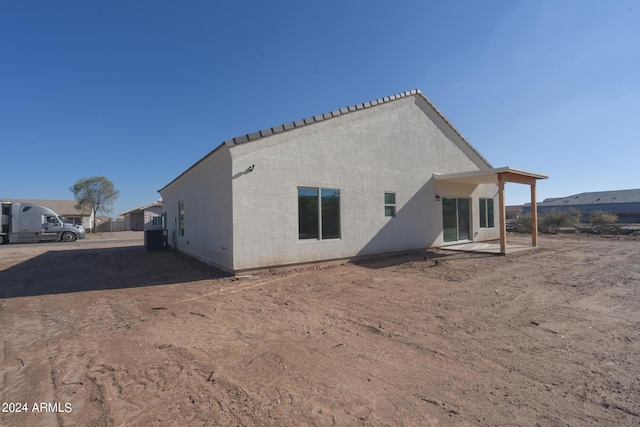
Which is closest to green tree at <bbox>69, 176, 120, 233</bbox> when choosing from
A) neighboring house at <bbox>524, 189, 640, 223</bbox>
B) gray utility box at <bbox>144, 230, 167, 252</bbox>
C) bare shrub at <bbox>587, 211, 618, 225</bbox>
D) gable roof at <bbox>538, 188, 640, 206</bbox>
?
gray utility box at <bbox>144, 230, 167, 252</bbox>

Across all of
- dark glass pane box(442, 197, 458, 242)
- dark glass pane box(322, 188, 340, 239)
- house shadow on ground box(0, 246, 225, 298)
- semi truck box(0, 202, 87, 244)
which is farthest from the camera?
semi truck box(0, 202, 87, 244)

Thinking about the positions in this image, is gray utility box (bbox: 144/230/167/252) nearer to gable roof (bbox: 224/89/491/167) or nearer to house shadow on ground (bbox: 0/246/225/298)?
house shadow on ground (bbox: 0/246/225/298)

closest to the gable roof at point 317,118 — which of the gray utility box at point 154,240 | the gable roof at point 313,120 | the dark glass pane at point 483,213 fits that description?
the gable roof at point 313,120

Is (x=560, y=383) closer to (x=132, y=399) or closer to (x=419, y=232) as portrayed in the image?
(x=132, y=399)

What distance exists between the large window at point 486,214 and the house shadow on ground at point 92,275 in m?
13.3

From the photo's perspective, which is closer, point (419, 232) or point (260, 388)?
point (260, 388)

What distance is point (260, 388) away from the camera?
2.90 m

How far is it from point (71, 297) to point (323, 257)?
20.4 ft

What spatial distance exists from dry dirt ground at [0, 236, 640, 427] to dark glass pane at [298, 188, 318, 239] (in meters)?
1.90

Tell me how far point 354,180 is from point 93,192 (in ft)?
164

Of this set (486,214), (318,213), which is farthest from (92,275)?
(486,214)

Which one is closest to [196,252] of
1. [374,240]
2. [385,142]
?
[374,240]

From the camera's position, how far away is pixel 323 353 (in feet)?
12.1

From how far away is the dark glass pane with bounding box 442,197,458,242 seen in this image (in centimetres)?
1363
